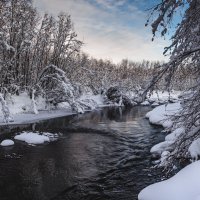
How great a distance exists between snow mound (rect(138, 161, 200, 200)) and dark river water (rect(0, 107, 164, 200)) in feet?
11.0

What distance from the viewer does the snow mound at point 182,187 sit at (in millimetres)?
5168

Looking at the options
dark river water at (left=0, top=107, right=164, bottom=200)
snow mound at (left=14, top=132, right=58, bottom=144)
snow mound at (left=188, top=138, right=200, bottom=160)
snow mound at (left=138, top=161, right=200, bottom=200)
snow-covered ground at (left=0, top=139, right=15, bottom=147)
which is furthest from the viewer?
snow mound at (left=14, top=132, right=58, bottom=144)

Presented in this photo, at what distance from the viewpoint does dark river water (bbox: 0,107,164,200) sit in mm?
9484

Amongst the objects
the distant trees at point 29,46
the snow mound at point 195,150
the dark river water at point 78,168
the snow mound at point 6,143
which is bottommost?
the dark river water at point 78,168

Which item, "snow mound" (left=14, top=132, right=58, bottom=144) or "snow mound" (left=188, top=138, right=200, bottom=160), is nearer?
"snow mound" (left=188, top=138, right=200, bottom=160)

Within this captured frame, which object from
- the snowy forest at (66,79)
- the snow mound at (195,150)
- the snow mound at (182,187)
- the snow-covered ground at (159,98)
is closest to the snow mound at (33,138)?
the snowy forest at (66,79)

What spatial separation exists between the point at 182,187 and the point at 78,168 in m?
7.04

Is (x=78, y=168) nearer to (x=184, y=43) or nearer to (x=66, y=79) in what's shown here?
(x=184, y=43)

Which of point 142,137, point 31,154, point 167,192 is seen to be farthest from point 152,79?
point 142,137

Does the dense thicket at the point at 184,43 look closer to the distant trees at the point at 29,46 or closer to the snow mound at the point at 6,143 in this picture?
the snow mound at the point at 6,143

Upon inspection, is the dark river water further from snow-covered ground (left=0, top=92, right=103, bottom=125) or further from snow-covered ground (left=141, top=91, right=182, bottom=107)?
snow-covered ground (left=0, top=92, right=103, bottom=125)

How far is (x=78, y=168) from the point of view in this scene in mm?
11906

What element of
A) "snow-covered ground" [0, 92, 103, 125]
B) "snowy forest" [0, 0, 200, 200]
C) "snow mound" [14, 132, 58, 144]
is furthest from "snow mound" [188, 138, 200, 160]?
"snow-covered ground" [0, 92, 103, 125]

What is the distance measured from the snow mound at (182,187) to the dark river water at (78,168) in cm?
335
